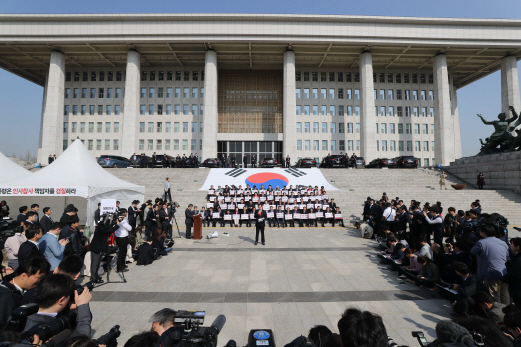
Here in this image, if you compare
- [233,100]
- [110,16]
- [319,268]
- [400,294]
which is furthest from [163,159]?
[400,294]

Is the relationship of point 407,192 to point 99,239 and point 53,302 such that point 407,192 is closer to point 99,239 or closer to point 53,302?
point 99,239

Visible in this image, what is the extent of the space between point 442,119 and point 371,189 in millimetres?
24752

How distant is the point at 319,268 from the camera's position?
848 centimetres

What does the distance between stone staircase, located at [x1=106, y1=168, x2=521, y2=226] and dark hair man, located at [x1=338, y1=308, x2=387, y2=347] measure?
1624cm

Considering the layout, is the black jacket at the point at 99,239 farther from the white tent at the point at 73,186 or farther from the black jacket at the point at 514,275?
the black jacket at the point at 514,275

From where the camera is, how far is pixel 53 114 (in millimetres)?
38531

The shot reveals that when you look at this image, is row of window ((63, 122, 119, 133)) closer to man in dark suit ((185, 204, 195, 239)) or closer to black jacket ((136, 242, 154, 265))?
man in dark suit ((185, 204, 195, 239))

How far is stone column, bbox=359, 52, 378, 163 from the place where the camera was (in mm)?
38906

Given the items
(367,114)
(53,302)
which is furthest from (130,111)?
(53,302)

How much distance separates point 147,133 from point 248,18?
2421 cm

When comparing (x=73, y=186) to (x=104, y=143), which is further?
(x=104, y=143)

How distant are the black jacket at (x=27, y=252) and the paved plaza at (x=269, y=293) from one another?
1.66 m

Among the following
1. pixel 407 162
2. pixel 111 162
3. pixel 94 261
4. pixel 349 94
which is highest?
pixel 349 94

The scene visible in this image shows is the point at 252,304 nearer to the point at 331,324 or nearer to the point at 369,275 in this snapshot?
the point at 331,324
